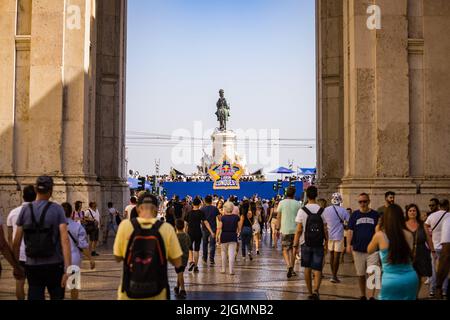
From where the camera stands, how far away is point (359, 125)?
1919 cm

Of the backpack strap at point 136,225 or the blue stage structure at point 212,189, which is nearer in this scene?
the backpack strap at point 136,225

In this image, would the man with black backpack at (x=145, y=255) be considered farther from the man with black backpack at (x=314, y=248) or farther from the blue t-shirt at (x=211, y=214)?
the blue t-shirt at (x=211, y=214)

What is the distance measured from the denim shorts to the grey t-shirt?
538 cm

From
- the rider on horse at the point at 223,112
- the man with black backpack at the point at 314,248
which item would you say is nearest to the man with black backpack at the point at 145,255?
the man with black backpack at the point at 314,248

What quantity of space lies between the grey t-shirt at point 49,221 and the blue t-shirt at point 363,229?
5.83 metres

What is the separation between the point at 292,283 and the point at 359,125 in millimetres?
6575

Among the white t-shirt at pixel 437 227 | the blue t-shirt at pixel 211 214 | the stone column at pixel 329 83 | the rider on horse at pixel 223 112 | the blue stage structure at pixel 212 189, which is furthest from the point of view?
the rider on horse at pixel 223 112

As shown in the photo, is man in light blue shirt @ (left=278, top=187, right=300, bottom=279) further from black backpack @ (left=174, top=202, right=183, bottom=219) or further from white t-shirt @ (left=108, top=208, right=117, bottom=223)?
black backpack @ (left=174, top=202, right=183, bottom=219)

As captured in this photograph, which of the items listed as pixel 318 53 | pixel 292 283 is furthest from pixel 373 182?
pixel 318 53

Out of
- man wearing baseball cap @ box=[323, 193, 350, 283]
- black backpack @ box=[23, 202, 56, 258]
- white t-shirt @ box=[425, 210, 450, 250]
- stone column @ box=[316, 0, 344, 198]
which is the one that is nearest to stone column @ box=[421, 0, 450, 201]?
man wearing baseball cap @ box=[323, 193, 350, 283]

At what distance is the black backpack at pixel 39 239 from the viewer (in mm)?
7949

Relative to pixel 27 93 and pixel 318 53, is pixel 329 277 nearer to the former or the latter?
pixel 27 93

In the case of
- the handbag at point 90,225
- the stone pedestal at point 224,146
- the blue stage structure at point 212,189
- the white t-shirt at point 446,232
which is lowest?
the handbag at point 90,225
